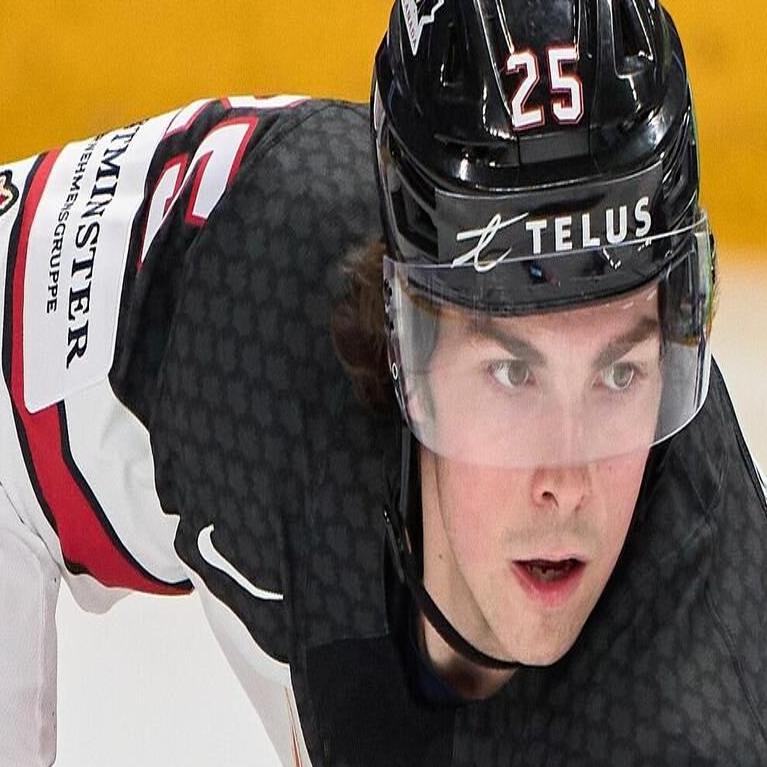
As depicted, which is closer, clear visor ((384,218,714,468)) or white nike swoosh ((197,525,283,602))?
clear visor ((384,218,714,468))

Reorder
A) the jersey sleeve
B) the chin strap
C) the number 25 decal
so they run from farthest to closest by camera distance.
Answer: the jersey sleeve < the chin strap < the number 25 decal

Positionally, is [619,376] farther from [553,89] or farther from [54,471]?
[54,471]

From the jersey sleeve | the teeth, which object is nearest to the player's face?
the teeth

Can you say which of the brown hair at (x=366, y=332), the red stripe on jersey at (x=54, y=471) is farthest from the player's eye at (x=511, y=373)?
the red stripe on jersey at (x=54, y=471)

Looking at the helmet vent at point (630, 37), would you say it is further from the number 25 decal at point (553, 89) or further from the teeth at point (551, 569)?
the teeth at point (551, 569)

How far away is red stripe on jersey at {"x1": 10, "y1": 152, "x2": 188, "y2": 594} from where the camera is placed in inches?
44.2

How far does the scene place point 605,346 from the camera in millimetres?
865

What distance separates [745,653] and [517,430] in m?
0.16

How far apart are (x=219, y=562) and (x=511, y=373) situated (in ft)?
0.82

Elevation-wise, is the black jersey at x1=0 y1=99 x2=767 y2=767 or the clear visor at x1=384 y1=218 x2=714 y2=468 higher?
the clear visor at x1=384 y1=218 x2=714 y2=468

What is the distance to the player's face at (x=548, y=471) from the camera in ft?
2.85

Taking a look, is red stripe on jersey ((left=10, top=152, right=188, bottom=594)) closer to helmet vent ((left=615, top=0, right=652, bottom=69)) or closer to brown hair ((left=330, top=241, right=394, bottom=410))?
brown hair ((left=330, top=241, right=394, bottom=410))

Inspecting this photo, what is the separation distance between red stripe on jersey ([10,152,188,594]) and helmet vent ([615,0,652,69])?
422 millimetres

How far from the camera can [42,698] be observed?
46.2 inches
